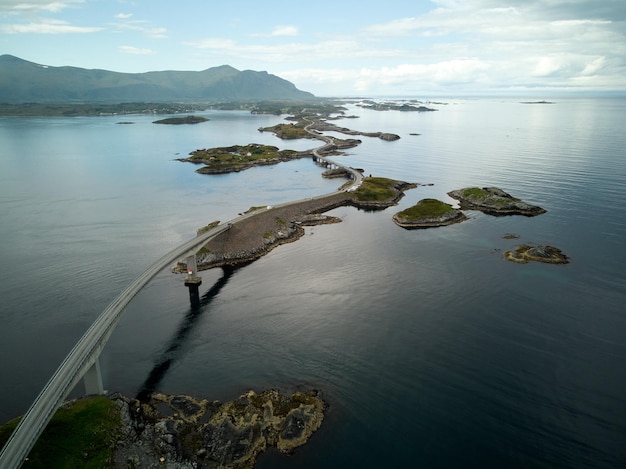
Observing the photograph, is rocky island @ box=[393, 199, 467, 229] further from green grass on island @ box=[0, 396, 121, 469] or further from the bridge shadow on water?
green grass on island @ box=[0, 396, 121, 469]

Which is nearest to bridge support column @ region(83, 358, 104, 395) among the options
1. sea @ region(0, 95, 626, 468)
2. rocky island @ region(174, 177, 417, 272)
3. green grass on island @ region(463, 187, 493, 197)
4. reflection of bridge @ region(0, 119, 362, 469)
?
reflection of bridge @ region(0, 119, 362, 469)

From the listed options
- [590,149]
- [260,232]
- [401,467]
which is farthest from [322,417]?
[590,149]

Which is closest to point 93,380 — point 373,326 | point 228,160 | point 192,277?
point 192,277

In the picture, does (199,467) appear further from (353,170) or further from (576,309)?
(353,170)

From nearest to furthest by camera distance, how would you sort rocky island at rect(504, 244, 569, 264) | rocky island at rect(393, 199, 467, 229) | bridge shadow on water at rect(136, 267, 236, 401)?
bridge shadow on water at rect(136, 267, 236, 401)
rocky island at rect(504, 244, 569, 264)
rocky island at rect(393, 199, 467, 229)

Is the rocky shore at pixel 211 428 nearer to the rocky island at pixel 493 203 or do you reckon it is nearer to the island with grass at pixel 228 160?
the rocky island at pixel 493 203

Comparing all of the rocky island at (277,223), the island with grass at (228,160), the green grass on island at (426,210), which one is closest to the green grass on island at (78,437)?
the rocky island at (277,223)
